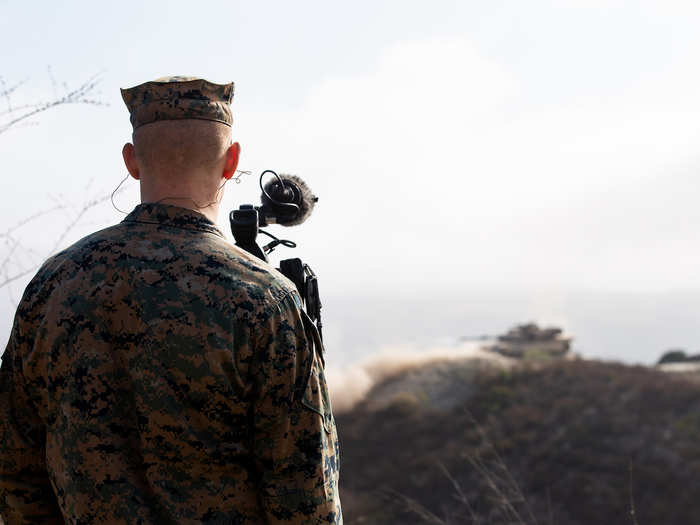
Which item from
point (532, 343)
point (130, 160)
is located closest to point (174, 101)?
point (130, 160)

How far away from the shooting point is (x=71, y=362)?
6.48 ft

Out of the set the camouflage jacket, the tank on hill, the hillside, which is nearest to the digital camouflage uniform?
the camouflage jacket

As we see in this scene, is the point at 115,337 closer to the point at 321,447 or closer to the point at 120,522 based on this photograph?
the point at 120,522

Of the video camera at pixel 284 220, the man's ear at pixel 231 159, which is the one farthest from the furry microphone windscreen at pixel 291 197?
the man's ear at pixel 231 159

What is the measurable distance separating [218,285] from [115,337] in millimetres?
335

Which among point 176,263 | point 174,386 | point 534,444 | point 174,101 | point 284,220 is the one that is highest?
point 174,101

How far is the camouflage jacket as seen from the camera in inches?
76.4

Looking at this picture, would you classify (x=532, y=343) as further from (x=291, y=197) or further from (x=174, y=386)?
(x=174, y=386)

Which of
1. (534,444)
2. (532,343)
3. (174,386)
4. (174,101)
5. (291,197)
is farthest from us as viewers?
(532,343)

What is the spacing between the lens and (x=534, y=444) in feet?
74.5

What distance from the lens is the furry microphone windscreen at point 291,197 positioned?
2658 mm

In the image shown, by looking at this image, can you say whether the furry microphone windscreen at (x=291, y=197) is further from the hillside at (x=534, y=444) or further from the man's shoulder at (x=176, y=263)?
the hillside at (x=534, y=444)

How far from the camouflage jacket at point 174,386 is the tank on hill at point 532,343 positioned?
1139 inches

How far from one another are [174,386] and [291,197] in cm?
99
